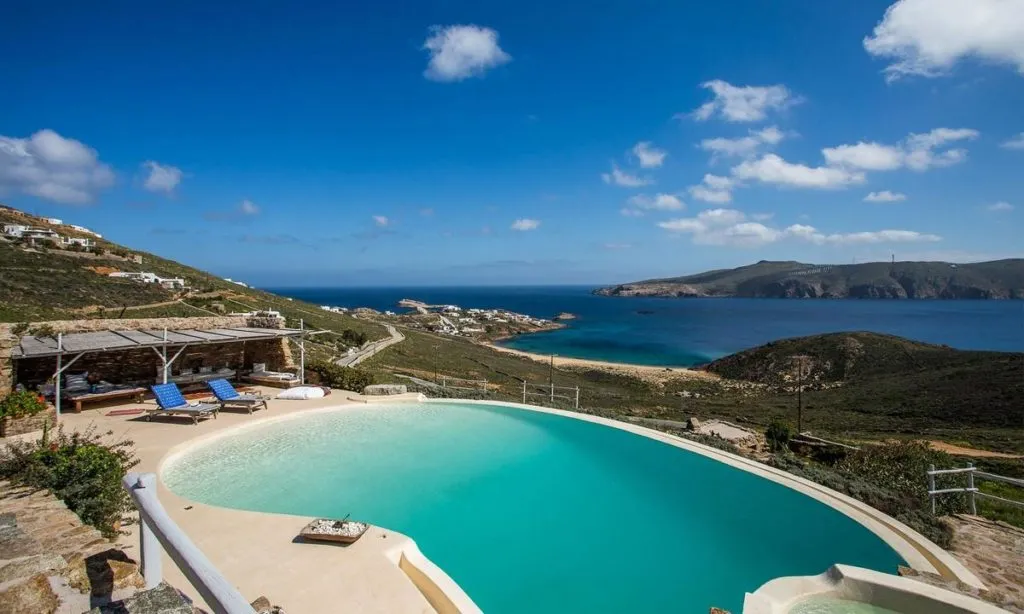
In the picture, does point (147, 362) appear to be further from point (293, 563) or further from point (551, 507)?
point (551, 507)

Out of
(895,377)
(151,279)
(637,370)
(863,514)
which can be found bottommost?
(637,370)

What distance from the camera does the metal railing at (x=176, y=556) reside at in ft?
5.90

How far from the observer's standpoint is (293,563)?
5238 mm

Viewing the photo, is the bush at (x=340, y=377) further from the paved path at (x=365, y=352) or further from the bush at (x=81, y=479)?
the bush at (x=81, y=479)

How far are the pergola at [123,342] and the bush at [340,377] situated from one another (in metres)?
0.55

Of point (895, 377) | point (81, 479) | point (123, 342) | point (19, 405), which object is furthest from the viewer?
point (895, 377)

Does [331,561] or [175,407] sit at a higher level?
[175,407]

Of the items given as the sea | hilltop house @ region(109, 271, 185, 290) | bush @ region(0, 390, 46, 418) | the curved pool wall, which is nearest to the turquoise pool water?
the curved pool wall

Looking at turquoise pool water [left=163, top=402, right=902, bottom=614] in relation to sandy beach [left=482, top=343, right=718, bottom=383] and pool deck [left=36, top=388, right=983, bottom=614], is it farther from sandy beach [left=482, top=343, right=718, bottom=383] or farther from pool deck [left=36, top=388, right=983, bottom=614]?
sandy beach [left=482, top=343, right=718, bottom=383]

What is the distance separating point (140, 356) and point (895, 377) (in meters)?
46.5

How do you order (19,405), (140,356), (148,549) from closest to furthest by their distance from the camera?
(148,549) → (19,405) → (140,356)

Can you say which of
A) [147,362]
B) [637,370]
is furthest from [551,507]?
[637,370]

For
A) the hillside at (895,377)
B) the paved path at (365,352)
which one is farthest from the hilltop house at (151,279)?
the hillside at (895,377)

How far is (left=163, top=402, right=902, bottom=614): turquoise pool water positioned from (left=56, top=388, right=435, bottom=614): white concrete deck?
3.90 ft
